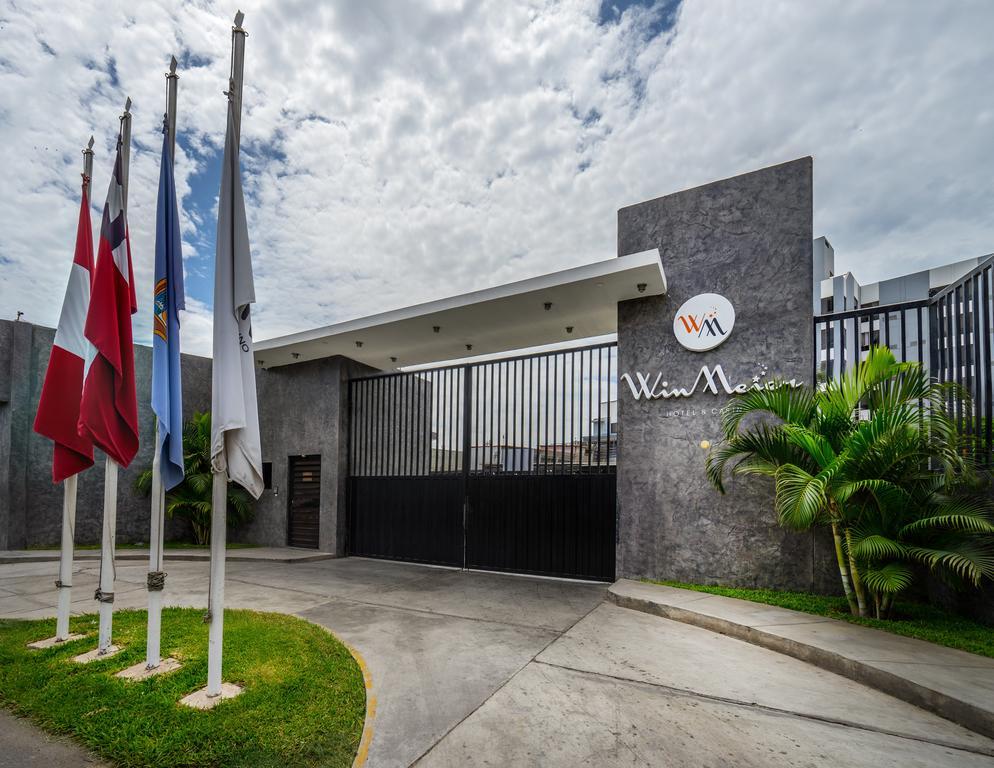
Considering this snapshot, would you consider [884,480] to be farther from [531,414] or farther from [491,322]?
[491,322]

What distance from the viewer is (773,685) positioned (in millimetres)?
3654

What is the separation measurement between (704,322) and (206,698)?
6.42 metres

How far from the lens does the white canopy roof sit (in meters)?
6.63

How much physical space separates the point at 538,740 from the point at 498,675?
0.99m

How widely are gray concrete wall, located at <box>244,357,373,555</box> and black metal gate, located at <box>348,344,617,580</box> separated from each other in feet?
0.99

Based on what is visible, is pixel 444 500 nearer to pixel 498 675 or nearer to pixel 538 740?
pixel 498 675

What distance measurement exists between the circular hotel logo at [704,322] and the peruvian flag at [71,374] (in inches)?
257

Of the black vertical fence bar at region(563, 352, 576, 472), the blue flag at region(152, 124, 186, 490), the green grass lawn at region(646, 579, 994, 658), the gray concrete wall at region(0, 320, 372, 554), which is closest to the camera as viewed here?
the blue flag at region(152, 124, 186, 490)

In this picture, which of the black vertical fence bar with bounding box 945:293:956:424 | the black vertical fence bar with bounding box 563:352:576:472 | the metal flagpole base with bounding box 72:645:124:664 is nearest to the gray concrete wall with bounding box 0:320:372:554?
the black vertical fence bar with bounding box 563:352:576:472

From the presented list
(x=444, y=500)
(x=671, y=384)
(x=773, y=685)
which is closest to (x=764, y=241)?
(x=671, y=384)

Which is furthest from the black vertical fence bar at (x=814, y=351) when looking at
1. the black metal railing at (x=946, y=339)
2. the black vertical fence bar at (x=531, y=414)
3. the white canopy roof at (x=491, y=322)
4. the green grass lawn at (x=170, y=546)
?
the green grass lawn at (x=170, y=546)

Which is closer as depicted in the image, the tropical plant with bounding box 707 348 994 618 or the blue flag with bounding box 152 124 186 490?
the blue flag with bounding box 152 124 186 490

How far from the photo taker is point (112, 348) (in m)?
3.94

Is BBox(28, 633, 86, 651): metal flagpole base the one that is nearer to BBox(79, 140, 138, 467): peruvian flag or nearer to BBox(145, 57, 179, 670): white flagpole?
BBox(145, 57, 179, 670): white flagpole
